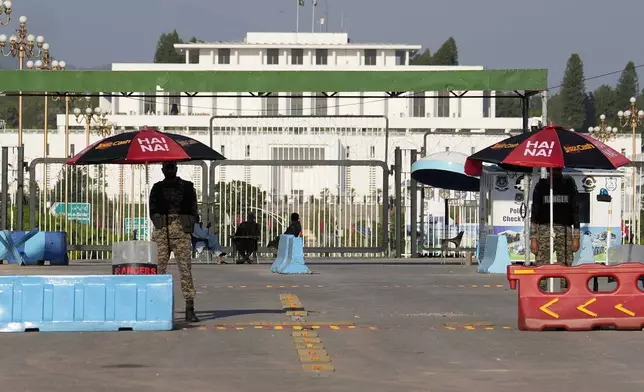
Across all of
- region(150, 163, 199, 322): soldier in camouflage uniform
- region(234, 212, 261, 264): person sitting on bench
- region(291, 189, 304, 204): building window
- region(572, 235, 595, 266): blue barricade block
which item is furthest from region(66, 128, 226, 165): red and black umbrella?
region(291, 189, 304, 204): building window

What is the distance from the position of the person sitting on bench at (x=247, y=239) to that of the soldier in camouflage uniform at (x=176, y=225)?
70.9ft

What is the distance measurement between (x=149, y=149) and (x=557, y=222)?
528cm

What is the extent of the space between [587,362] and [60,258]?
24.6 meters

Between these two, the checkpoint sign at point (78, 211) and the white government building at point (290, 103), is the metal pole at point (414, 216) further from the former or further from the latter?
the white government building at point (290, 103)

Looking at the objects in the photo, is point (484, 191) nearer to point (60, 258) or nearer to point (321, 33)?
point (60, 258)

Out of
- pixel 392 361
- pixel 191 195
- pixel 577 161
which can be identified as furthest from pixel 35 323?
pixel 577 161

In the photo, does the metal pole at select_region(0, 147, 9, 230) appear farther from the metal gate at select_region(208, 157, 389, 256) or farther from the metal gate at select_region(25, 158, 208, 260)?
the metal gate at select_region(208, 157, 389, 256)

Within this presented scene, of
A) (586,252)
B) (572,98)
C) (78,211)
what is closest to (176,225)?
(586,252)

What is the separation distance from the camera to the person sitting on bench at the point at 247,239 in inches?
1535

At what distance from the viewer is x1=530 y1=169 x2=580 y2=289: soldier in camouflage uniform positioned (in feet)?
62.0

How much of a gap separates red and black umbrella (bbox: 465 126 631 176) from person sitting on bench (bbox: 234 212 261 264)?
1980 cm

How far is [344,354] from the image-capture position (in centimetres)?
1378

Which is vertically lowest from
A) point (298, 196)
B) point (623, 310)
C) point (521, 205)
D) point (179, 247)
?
point (623, 310)

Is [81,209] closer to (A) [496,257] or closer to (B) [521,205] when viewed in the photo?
(B) [521,205]
